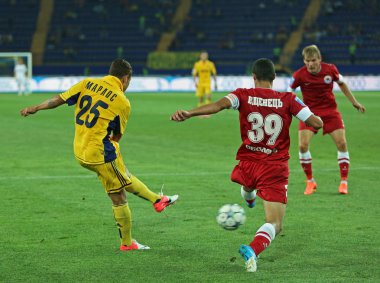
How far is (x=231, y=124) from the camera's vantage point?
77.2ft

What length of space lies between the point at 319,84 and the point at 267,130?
4.63 meters

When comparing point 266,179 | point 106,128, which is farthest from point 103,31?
point 266,179

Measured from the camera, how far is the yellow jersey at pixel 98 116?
7.32 meters

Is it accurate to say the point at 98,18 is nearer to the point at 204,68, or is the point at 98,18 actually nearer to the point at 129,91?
the point at 129,91

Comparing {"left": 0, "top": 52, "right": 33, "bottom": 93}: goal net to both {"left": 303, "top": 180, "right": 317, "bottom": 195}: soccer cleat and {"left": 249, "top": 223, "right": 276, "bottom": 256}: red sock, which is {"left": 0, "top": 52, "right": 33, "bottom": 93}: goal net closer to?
{"left": 303, "top": 180, "right": 317, "bottom": 195}: soccer cleat

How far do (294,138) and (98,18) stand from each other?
38489mm

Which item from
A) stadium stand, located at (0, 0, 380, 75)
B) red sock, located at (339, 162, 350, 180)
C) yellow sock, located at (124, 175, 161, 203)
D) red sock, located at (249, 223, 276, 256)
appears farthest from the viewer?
stadium stand, located at (0, 0, 380, 75)

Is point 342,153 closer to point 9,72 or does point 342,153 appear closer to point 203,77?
point 203,77

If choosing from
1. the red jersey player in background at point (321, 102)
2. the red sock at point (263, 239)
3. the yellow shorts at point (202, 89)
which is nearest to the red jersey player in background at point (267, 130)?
the red sock at point (263, 239)

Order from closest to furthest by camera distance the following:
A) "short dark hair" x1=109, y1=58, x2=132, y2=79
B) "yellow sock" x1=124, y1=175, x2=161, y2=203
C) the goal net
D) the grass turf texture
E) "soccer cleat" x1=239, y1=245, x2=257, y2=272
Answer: "soccer cleat" x1=239, y1=245, x2=257, y2=272
the grass turf texture
"short dark hair" x1=109, y1=58, x2=132, y2=79
"yellow sock" x1=124, y1=175, x2=161, y2=203
the goal net

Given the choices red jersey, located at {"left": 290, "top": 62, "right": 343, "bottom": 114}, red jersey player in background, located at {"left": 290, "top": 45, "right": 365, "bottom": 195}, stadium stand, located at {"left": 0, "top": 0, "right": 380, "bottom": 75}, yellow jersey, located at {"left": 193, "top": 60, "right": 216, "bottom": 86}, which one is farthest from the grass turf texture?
stadium stand, located at {"left": 0, "top": 0, "right": 380, "bottom": 75}

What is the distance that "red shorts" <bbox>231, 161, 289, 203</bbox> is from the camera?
22.5ft

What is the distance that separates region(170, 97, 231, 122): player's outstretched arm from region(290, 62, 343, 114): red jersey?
4.65m

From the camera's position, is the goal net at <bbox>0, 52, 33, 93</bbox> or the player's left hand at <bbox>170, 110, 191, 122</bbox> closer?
the player's left hand at <bbox>170, 110, 191, 122</bbox>
